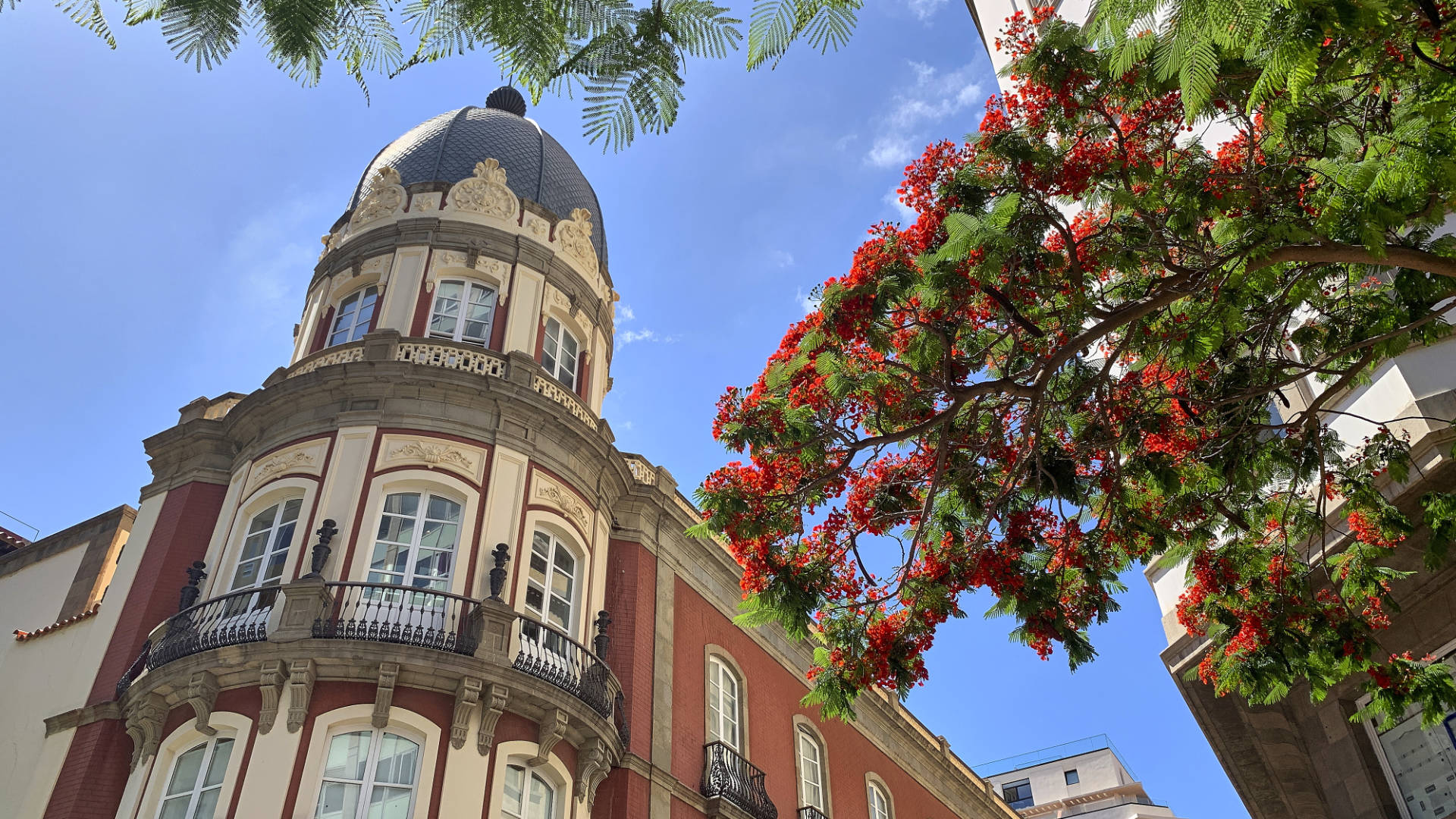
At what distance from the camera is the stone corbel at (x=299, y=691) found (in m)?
12.9

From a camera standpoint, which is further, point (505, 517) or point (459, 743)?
Answer: point (505, 517)

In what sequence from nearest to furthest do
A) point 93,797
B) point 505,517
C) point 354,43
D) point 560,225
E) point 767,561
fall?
1. point 354,43
2. point 767,561
3. point 93,797
4. point 505,517
5. point 560,225

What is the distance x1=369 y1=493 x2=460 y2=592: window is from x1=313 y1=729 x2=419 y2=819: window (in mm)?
2035

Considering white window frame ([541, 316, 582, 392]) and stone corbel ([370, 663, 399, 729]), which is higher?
white window frame ([541, 316, 582, 392])

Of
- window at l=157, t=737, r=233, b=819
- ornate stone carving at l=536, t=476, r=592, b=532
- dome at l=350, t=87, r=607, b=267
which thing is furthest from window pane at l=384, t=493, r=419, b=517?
dome at l=350, t=87, r=607, b=267

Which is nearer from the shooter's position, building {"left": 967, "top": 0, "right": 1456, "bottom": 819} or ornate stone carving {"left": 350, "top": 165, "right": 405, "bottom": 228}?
building {"left": 967, "top": 0, "right": 1456, "bottom": 819}

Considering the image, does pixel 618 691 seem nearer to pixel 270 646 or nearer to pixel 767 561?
pixel 270 646

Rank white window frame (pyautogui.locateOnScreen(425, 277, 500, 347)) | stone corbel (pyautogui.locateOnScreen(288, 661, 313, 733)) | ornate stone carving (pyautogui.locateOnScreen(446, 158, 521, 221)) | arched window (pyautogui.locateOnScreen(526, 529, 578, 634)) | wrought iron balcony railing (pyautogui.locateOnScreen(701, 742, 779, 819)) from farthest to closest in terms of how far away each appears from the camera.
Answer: ornate stone carving (pyautogui.locateOnScreen(446, 158, 521, 221)) < white window frame (pyautogui.locateOnScreen(425, 277, 500, 347)) < wrought iron balcony railing (pyautogui.locateOnScreen(701, 742, 779, 819)) < arched window (pyautogui.locateOnScreen(526, 529, 578, 634)) < stone corbel (pyautogui.locateOnScreen(288, 661, 313, 733))

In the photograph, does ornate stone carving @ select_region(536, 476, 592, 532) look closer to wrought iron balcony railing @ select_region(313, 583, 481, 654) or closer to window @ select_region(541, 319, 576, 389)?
window @ select_region(541, 319, 576, 389)

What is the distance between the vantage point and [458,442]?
16172 millimetres

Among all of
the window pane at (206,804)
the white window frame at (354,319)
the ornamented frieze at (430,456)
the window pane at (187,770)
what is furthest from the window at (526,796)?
the white window frame at (354,319)

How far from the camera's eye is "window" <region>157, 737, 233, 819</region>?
12.8 meters

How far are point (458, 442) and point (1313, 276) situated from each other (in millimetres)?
11784

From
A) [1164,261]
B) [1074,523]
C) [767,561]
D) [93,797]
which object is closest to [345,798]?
[93,797]
